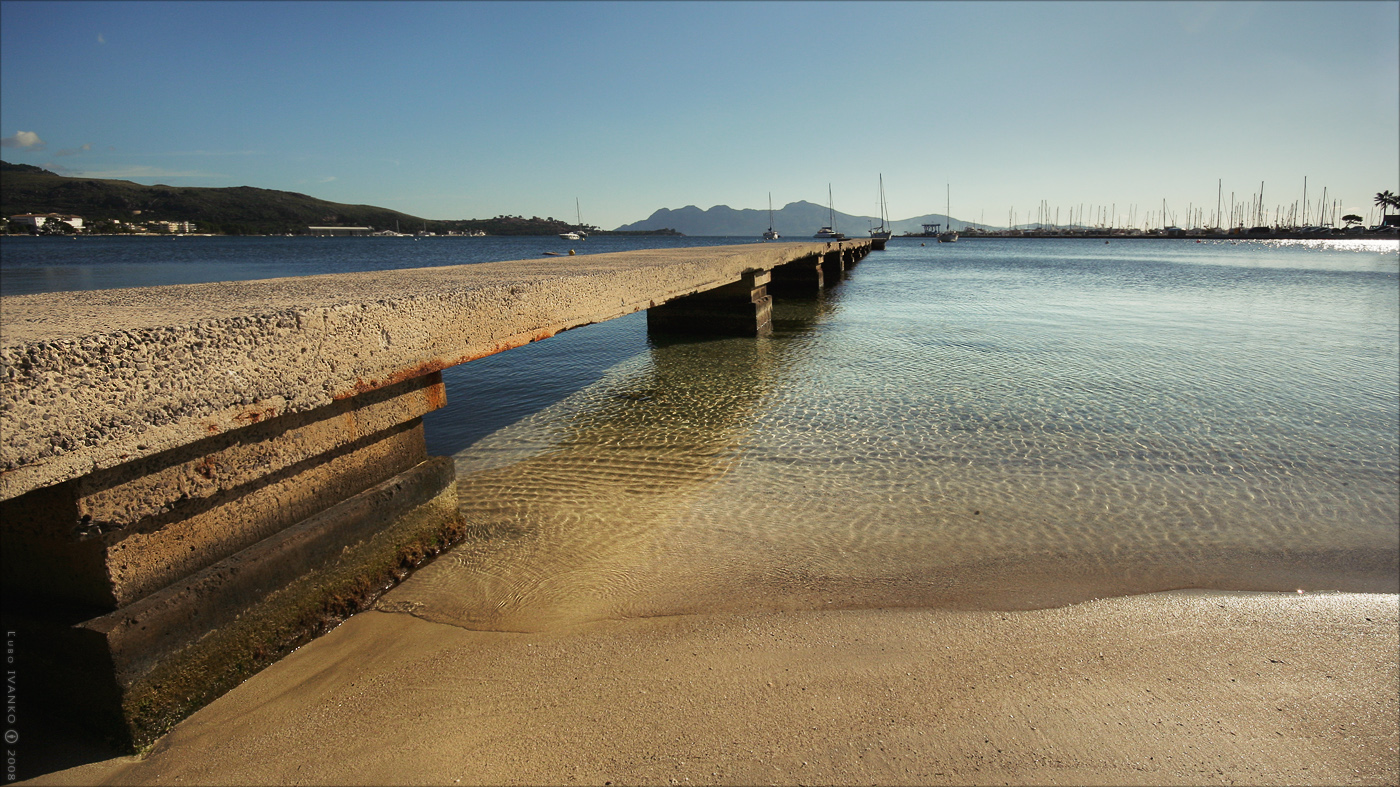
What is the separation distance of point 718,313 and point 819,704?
864 cm

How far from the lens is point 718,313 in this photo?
10375mm

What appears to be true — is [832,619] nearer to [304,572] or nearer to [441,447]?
[304,572]

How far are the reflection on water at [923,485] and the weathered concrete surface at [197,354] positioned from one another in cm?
104

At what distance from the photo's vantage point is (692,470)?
4438mm

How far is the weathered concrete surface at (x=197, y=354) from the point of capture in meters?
1.37

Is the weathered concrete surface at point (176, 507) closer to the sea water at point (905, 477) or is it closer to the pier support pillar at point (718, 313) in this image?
the sea water at point (905, 477)

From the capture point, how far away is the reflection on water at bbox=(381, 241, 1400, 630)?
2.91 meters

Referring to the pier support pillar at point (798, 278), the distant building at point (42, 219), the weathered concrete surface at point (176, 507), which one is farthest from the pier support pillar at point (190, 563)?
the distant building at point (42, 219)

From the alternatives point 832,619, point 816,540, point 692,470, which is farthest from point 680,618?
point 692,470

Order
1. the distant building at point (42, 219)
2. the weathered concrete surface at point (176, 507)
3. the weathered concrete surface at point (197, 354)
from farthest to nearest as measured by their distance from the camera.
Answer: the distant building at point (42, 219) < the weathered concrete surface at point (176, 507) < the weathered concrete surface at point (197, 354)

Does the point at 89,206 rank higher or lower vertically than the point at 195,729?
higher

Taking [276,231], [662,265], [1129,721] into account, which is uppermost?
[276,231]

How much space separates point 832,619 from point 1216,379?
696cm

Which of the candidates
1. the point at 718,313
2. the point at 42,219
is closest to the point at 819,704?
the point at 718,313
